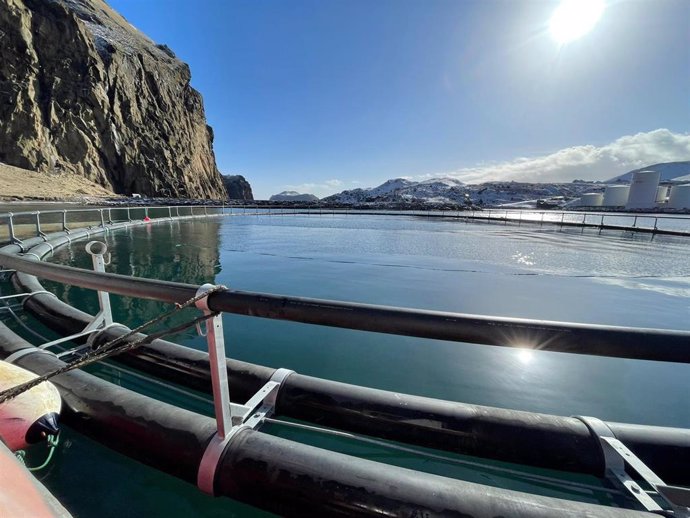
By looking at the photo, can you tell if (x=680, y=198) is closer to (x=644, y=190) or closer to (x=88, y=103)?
(x=644, y=190)

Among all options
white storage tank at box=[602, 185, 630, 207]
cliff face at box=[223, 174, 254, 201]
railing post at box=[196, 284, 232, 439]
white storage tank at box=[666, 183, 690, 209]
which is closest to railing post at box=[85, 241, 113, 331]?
railing post at box=[196, 284, 232, 439]

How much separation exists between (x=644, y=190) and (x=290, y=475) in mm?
104897

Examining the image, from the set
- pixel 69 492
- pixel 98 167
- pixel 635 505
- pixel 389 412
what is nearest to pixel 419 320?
pixel 389 412

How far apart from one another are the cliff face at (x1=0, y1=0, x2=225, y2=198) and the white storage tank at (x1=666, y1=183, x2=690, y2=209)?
4683 inches

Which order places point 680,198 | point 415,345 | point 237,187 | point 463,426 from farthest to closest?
point 237,187 → point 680,198 → point 415,345 → point 463,426

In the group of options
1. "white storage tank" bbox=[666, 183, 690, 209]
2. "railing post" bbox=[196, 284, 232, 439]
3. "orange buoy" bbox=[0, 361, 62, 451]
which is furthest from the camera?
"white storage tank" bbox=[666, 183, 690, 209]

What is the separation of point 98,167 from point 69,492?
77289mm

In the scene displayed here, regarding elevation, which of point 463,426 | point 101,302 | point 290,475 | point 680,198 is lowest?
point 463,426

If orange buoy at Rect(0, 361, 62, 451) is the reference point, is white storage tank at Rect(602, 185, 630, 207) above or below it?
above

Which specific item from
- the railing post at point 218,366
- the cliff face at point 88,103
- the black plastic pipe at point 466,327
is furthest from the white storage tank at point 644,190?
the cliff face at point 88,103

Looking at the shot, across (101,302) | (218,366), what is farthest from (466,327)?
(101,302)

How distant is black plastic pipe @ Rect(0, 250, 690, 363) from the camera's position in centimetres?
105

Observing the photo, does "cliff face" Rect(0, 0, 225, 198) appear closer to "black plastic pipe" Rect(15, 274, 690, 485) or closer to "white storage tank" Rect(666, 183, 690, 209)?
"black plastic pipe" Rect(15, 274, 690, 485)

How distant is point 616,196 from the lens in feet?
285
